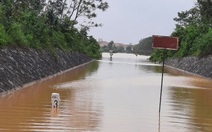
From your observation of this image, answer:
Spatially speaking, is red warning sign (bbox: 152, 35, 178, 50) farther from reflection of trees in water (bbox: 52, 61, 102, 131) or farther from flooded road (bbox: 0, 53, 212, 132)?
reflection of trees in water (bbox: 52, 61, 102, 131)

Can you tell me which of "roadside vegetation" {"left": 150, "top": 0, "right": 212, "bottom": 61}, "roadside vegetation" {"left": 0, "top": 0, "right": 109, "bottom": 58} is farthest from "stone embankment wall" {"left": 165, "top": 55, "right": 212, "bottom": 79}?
"roadside vegetation" {"left": 0, "top": 0, "right": 109, "bottom": 58}

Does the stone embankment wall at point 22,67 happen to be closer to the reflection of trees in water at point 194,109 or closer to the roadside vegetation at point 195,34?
the reflection of trees in water at point 194,109

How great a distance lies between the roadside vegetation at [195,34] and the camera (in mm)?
40375

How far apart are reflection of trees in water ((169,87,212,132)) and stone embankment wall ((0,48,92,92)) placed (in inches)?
256

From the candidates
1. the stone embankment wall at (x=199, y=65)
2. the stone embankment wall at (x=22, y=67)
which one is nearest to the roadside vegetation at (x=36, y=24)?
the stone embankment wall at (x=22, y=67)

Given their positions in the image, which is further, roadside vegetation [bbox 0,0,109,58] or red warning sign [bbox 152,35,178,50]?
roadside vegetation [bbox 0,0,109,58]

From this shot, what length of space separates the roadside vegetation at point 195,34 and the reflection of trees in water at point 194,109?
20.2m

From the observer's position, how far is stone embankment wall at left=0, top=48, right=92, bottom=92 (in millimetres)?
17875

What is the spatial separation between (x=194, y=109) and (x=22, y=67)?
31.0 ft

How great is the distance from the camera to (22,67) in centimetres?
2158

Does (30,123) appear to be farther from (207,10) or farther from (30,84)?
(207,10)

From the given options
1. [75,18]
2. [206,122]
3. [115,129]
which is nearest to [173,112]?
[206,122]

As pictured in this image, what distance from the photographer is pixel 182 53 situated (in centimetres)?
5825

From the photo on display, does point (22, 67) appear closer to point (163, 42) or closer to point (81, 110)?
point (81, 110)
